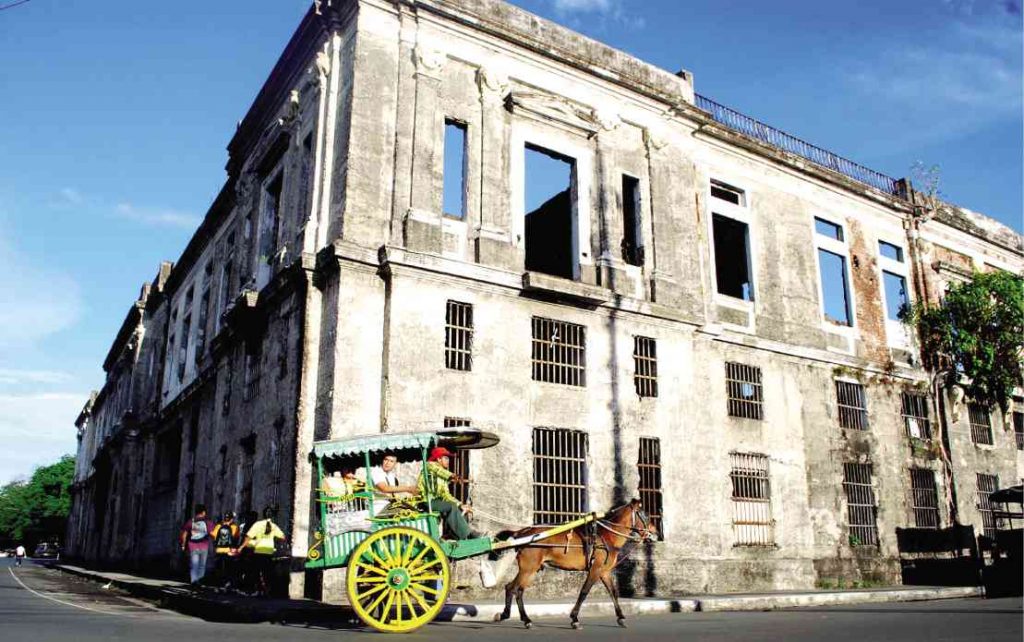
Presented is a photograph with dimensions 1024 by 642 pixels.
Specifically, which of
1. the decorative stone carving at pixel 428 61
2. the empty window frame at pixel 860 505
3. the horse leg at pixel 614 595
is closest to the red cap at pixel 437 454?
the horse leg at pixel 614 595

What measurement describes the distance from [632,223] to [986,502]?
13.3 meters

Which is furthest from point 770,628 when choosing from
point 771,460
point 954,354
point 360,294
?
point 954,354

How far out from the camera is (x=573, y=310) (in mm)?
15742

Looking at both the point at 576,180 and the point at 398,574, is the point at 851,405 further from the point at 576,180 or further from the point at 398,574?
the point at 398,574

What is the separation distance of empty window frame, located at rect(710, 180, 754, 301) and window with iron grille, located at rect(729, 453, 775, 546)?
13.2 feet

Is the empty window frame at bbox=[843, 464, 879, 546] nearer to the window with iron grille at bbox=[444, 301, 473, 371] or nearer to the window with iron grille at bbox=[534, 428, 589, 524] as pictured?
the window with iron grille at bbox=[534, 428, 589, 524]

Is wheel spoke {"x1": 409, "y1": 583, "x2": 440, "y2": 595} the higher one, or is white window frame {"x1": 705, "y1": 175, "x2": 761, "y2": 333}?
white window frame {"x1": 705, "y1": 175, "x2": 761, "y2": 333}

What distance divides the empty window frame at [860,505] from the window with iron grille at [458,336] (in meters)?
10.5

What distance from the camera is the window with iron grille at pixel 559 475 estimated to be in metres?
14.4

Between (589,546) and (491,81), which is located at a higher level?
(491,81)

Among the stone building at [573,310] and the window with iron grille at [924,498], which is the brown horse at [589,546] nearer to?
the stone building at [573,310]

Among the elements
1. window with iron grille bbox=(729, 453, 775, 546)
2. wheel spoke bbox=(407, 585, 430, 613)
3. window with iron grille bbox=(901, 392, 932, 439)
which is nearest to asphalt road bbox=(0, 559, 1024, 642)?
wheel spoke bbox=(407, 585, 430, 613)

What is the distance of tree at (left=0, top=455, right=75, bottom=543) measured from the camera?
74688 mm

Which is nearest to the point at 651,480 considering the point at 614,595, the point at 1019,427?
the point at 614,595
